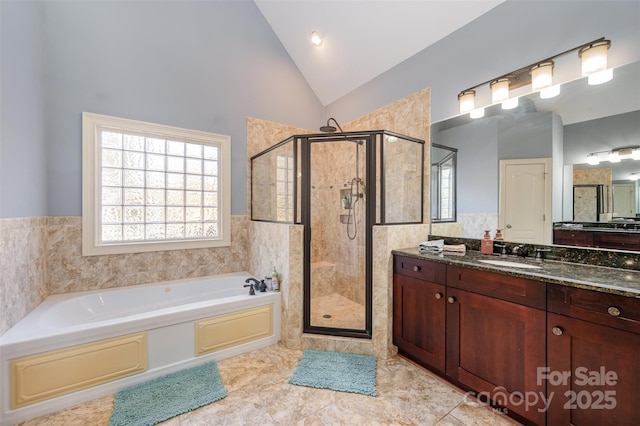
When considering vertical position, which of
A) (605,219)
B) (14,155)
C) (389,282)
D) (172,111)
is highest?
(172,111)

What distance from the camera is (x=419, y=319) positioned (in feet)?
7.04

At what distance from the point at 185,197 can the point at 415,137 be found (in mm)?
2753

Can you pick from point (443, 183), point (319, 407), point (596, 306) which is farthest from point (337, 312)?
point (596, 306)

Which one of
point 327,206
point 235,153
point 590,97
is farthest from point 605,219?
point 235,153

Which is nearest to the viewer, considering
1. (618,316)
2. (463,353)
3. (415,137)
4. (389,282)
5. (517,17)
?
(618,316)

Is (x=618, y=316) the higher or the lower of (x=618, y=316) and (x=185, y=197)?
the lower

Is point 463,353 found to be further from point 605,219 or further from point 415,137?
point 415,137

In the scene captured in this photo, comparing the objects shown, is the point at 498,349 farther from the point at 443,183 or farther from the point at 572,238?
the point at 443,183

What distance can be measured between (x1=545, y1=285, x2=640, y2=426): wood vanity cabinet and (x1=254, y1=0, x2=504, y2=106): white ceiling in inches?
93.5

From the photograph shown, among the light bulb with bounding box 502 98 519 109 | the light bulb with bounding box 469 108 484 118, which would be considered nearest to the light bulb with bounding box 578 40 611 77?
the light bulb with bounding box 502 98 519 109

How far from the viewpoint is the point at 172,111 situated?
9.68 feet

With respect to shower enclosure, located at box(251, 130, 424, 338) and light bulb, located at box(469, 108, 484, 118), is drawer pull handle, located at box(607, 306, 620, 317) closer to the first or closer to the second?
shower enclosure, located at box(251, 130, 424, 338)

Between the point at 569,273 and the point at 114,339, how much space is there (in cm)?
303

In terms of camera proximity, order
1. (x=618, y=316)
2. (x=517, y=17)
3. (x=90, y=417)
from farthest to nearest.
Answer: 1. (x=517, y=17)
2. (x=90, y=417)
3. (x=618, y=316)
